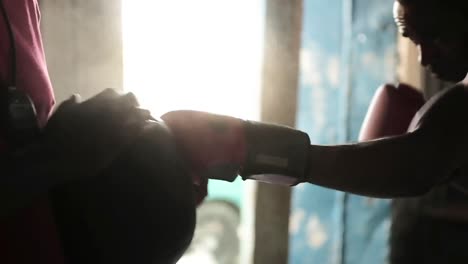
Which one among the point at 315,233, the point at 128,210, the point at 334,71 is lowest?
the point at 315,233

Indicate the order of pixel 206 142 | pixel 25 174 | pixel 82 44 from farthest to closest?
pixel 82 44 → pixel 206 142 → pixel 25 174

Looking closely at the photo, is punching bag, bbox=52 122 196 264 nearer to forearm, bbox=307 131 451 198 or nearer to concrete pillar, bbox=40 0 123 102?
forearm, bbox=307 131 451 198

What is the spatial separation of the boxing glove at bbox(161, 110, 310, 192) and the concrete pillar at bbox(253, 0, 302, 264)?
0.57 metres

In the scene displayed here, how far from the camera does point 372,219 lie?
1.54 meters

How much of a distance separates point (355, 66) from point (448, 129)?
0.80 m

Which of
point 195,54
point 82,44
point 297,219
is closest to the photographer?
point 82,44

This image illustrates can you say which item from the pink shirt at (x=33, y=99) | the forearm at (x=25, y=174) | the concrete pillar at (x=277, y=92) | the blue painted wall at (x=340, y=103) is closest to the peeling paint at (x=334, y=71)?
the blue painted wall at (x=340, y=103)

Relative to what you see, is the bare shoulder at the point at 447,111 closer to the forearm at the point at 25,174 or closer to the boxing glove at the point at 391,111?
the boxing glove at the point at 391,111

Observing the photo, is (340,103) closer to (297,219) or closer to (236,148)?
(297,219)

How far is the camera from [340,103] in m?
1.49

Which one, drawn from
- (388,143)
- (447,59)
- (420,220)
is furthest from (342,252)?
(388,143)

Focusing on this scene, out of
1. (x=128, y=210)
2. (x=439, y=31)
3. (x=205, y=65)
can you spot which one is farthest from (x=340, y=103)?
(x=128, y=210)

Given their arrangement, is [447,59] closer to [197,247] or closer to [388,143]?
[388,143]

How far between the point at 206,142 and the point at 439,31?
1.26 ft
